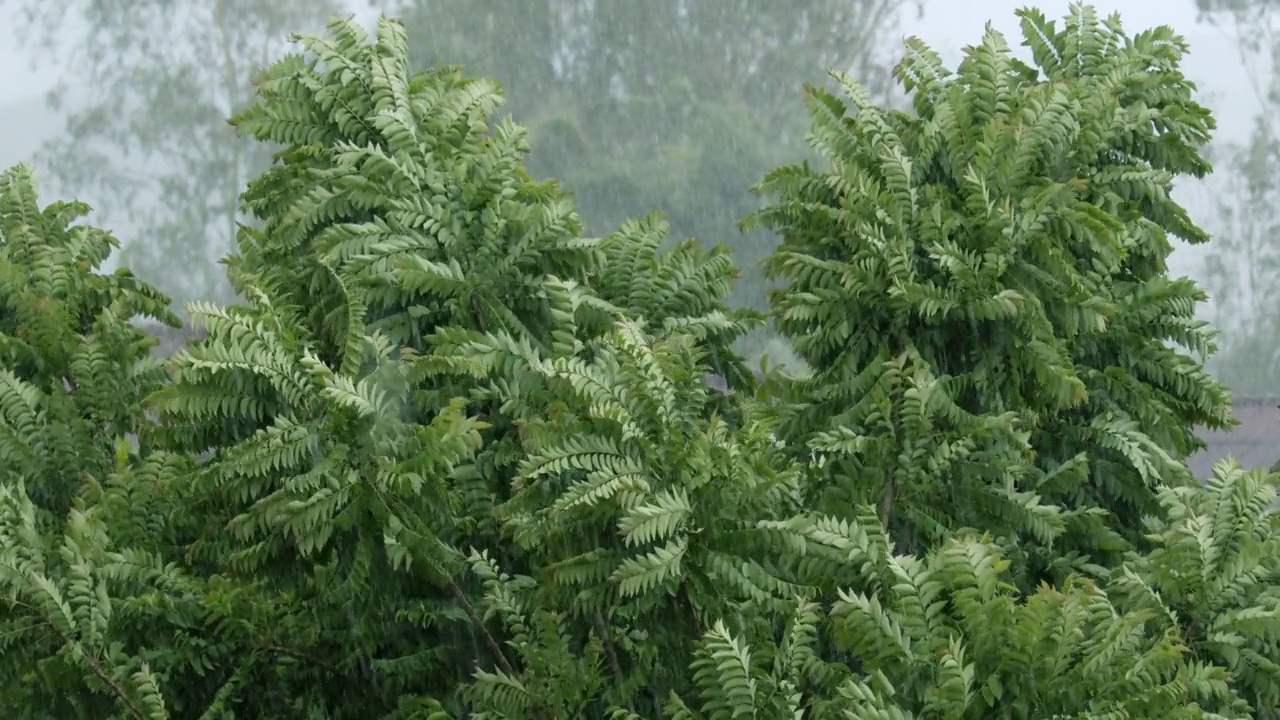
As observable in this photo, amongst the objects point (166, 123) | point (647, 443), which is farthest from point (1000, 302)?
point (166, 123)

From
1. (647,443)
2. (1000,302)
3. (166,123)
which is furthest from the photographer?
(166,123)

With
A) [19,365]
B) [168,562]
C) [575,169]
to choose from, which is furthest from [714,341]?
[575,169]

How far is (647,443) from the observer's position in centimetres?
1019

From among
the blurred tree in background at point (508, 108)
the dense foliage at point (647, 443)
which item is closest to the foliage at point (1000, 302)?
the dense foliage at point (647, 443)

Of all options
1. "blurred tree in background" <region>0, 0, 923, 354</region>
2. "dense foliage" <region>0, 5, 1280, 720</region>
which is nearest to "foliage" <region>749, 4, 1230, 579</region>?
"dense foliage" <region>0, 5, 1280, 720</region>

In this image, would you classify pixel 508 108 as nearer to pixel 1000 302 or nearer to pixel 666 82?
pixel 666 82

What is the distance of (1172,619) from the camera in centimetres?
1029

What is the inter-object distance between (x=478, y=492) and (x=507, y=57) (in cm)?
4631

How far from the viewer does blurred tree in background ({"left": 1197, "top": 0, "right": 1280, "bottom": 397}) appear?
57031mm

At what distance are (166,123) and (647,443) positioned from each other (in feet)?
152

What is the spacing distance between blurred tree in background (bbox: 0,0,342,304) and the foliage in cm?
4173

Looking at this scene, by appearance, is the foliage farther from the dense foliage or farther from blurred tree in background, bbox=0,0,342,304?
blurred tree in background, bbox=0,0,342,304

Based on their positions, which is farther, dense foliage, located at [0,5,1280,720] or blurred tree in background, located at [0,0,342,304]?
blurred tree in background, located at [0,0,342,304]

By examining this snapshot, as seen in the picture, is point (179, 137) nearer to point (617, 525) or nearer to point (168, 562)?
point (168, 562)
